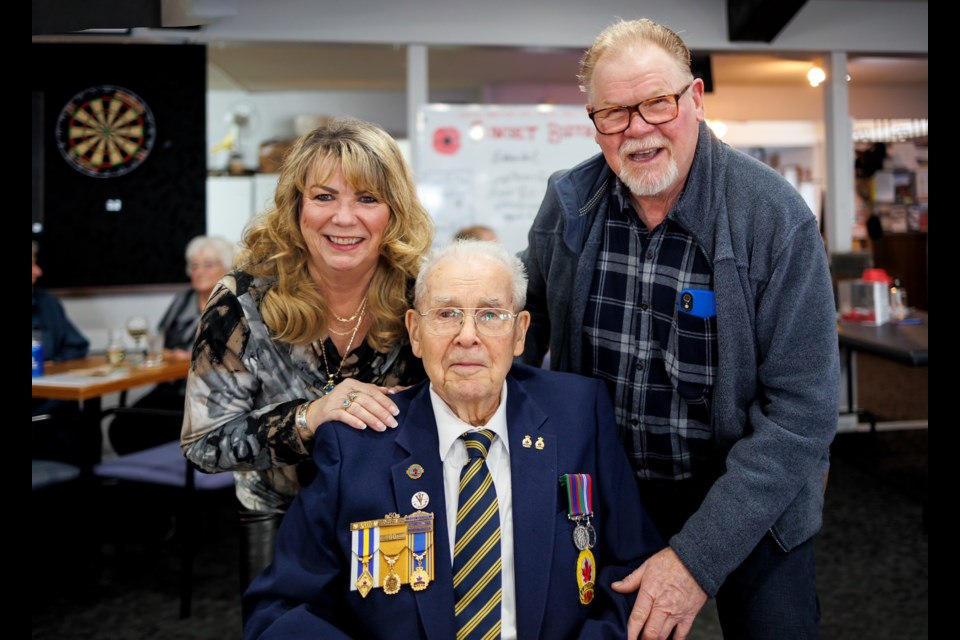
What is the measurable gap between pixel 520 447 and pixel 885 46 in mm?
5672

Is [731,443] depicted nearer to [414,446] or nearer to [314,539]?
[414,446]

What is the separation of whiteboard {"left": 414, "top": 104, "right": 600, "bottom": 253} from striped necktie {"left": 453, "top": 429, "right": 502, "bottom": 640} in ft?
13.1

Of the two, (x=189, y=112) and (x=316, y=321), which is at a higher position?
(x=189, y=112)

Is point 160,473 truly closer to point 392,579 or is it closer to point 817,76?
point 392,579

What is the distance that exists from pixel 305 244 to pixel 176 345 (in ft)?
10.4

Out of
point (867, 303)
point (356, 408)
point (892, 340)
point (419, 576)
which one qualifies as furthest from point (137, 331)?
point (867, 303)

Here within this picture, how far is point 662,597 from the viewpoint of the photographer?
5.02 feet

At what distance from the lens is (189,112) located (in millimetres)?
5691

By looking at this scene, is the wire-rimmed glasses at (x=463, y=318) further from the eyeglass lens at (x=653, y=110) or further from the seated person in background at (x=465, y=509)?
the eyeglass lens at (x=653, y=110)

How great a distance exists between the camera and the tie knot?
158 cm

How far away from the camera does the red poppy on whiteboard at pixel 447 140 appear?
213 inches

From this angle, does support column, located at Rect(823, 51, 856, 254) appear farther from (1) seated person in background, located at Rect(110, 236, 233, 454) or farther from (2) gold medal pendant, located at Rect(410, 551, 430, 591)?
(2) gold medal pendant, located at Rect(410, 551, 430, 591)

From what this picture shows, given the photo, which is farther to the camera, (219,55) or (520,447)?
(219,55)

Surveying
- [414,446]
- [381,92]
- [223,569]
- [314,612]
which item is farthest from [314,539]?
[381,92]
